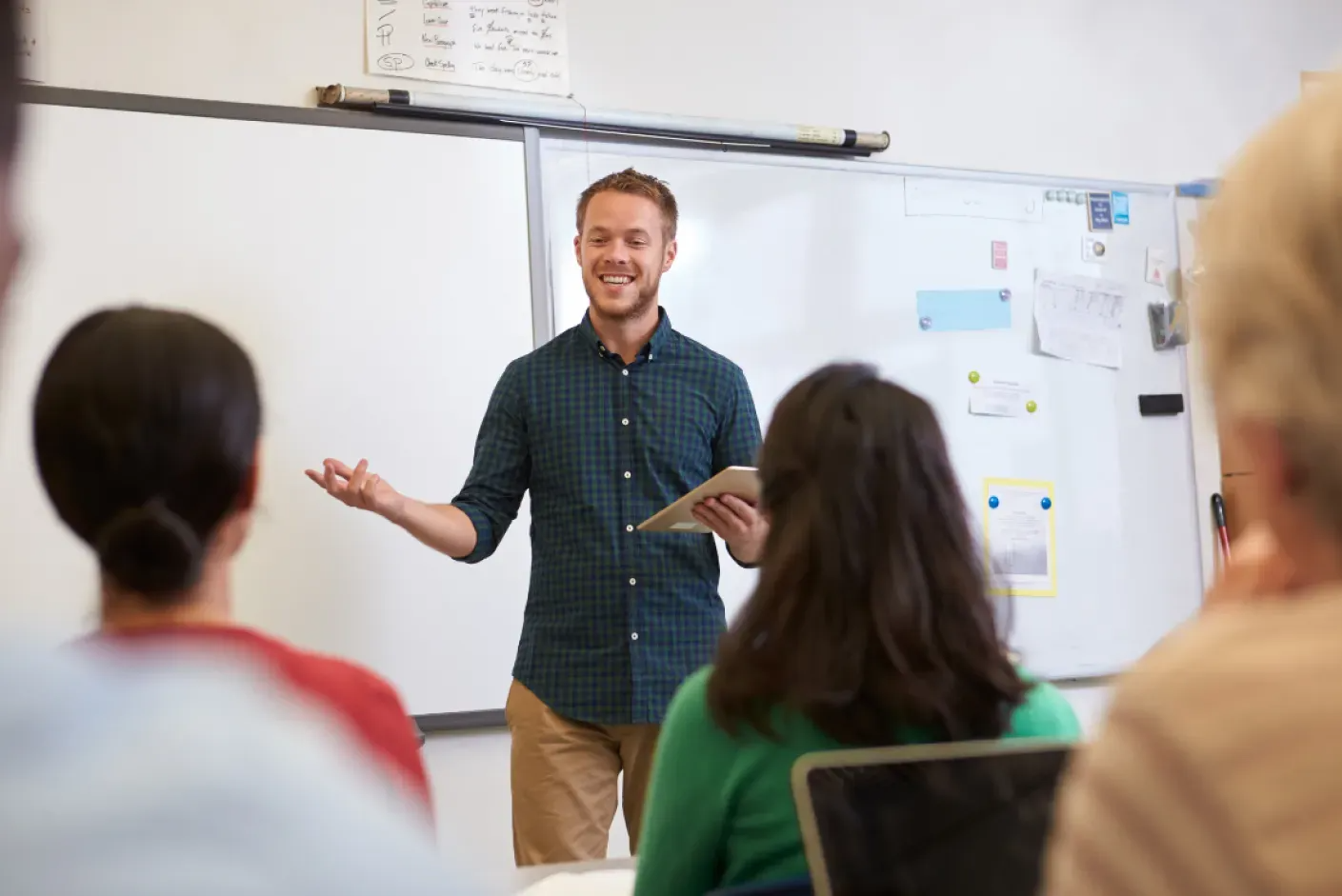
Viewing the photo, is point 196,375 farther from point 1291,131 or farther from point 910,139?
point 910,139

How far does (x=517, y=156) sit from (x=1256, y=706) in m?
2.83

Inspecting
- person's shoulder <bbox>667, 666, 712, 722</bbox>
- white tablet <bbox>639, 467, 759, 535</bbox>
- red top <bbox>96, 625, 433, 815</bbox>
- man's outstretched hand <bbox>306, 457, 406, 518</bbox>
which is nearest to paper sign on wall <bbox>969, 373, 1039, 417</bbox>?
white tablet <bbox>639, 467, 759, 535</bbox>

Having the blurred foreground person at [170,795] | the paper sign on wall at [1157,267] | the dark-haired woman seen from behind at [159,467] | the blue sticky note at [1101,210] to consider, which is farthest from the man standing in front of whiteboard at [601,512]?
the blurred foreground person at [170,795]

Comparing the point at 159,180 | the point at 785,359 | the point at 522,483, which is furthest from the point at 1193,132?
the point at 159,180

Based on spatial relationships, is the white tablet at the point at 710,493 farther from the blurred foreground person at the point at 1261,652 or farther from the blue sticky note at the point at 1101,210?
the blue sticky note at the point at 1101,210

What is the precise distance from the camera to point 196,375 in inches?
34.4

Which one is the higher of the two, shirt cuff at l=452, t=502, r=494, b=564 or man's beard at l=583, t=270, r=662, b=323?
man's beard at l=583, t=270, r=662, b=323

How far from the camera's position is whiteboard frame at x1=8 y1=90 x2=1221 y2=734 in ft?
9.14

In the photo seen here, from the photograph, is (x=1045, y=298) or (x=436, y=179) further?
(x=1045, y=298)

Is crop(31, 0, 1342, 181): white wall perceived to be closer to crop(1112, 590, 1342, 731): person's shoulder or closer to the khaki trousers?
the khaki trousers

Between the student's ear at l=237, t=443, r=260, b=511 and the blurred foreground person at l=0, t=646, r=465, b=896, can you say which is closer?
the blurred foreground person at l=0, t=646, r=465, b=896

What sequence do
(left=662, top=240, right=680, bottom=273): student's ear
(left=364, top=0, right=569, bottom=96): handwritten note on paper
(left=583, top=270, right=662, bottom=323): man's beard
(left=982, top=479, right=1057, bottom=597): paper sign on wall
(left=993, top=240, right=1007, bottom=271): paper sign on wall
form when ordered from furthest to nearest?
(left=993, top=240, right=1007, bottom=271): paper sign on wall < (left=982, top=479, right=1057, bottom=597): paper sign on wall < (left=364, top=0, right=569, bottom=96): handwritten note on paper < (left=662, top=240, right=680, bottom=273): student's ear < (left=583, top=270, right=662, bottom=323): man's beard

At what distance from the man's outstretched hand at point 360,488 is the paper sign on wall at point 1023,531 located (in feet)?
6.28

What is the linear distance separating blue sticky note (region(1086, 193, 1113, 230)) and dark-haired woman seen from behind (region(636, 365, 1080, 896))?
2.86m
